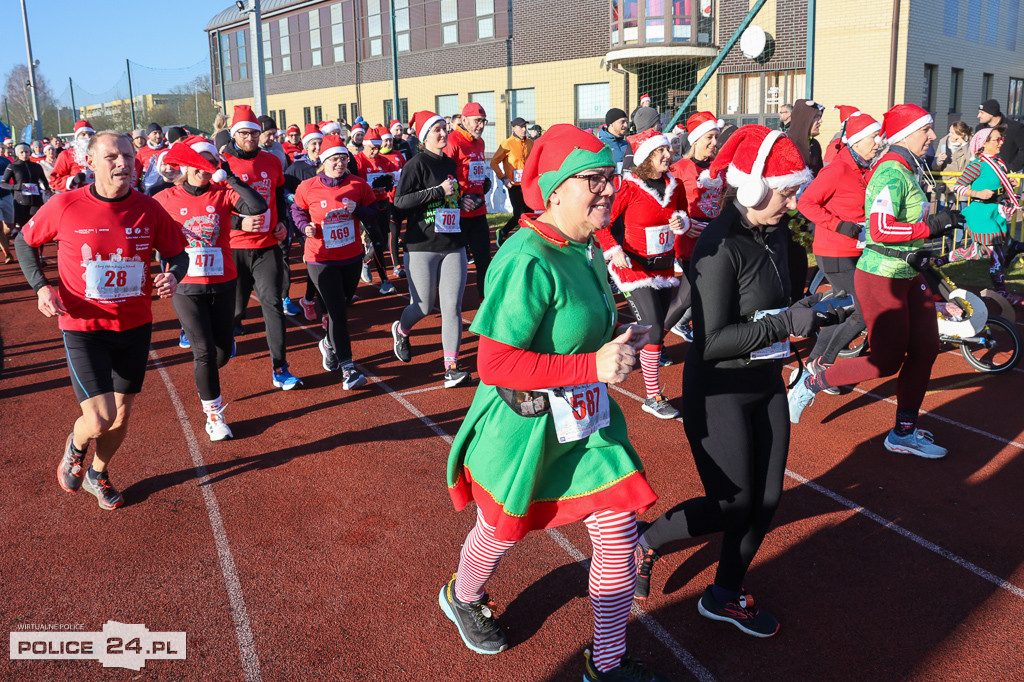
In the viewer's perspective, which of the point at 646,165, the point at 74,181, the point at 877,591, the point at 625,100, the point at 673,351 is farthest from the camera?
the point at 625,100

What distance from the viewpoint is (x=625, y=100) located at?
2819 centimetres

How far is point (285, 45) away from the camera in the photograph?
144 feet

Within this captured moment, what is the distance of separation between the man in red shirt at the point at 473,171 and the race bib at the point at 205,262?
328cm

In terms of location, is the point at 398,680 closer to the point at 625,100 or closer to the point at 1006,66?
the point at 625,100

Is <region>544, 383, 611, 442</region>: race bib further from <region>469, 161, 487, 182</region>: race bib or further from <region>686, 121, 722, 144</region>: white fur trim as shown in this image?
<region>469, 161, 487, 182</region>: race bib

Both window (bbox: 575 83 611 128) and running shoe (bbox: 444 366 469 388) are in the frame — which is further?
window (bbox: 575 83 611 128)

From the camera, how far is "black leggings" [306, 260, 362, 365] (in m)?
7.33

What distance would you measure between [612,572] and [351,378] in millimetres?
4792

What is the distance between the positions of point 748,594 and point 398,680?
1616 millimetres

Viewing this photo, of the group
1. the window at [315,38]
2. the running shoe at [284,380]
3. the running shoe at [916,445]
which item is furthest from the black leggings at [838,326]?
the window at [315,38]

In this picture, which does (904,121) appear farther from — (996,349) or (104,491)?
(104,491)

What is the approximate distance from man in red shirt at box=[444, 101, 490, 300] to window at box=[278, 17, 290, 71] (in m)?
38.7

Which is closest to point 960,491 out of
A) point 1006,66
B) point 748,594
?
point 748,594

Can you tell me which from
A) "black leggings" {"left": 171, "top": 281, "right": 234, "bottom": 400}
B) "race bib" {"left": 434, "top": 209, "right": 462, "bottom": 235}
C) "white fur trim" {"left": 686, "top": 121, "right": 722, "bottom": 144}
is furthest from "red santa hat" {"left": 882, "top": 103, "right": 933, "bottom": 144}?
"black leggings" {"left": 171, "top": 281, "right": 234, "bottom": 400}
